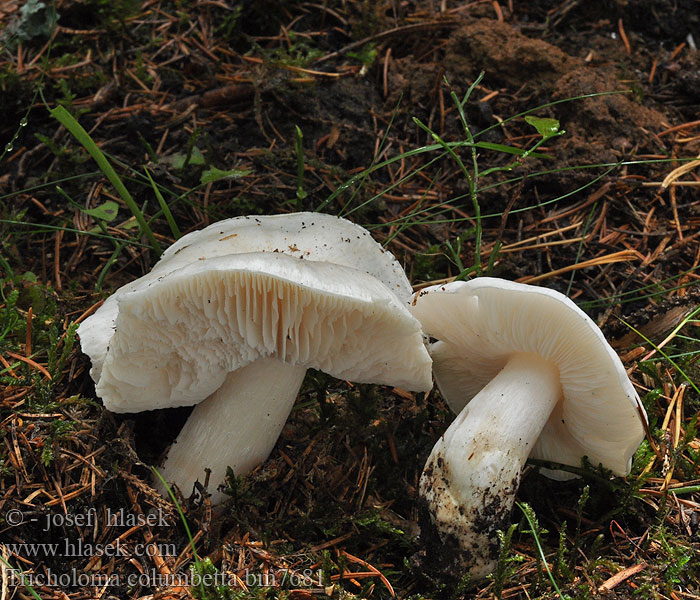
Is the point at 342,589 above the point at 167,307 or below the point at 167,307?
below

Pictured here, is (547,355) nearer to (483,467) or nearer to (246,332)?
(483,467)

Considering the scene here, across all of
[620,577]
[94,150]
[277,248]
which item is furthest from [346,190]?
[620,577]

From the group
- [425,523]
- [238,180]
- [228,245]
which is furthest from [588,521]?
[238,180]

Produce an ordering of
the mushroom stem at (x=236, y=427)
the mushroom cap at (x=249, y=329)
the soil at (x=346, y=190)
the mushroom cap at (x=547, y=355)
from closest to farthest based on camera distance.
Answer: the mushroom cap at (x=249, y=329) → the mushroom cap at (x=547, y=355) → the soil at (x=346, y=190) → the mushroom stem at (x=236, y=427)

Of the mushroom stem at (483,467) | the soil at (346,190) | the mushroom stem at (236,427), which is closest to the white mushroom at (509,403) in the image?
the mushroom stem at (483,467)

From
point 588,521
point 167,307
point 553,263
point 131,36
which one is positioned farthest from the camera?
point 131,36

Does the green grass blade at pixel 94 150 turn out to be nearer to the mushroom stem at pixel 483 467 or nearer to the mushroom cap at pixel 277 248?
the mushroom cap at pixel 277 248

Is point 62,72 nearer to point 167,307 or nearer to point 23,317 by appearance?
point 23,317

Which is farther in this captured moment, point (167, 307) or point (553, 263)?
point (553, 263)
